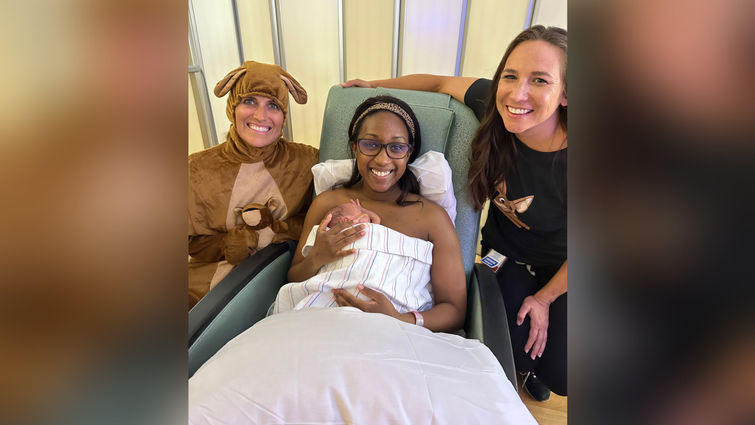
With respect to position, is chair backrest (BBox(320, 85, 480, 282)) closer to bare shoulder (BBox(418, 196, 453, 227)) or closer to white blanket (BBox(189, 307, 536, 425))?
bare shoulder (BBox(418, 196, 453, 227))

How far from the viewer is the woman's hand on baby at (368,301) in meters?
1.06

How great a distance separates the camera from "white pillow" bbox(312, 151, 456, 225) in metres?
1.36

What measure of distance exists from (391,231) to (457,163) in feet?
1.25

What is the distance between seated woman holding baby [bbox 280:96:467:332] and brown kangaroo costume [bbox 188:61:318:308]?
0.18 meters

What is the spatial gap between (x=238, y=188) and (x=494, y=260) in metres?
0.89

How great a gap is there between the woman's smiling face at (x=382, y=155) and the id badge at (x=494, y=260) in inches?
16.3

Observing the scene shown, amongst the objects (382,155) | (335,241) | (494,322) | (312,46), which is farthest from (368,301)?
(312,46)

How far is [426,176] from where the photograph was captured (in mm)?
1370
